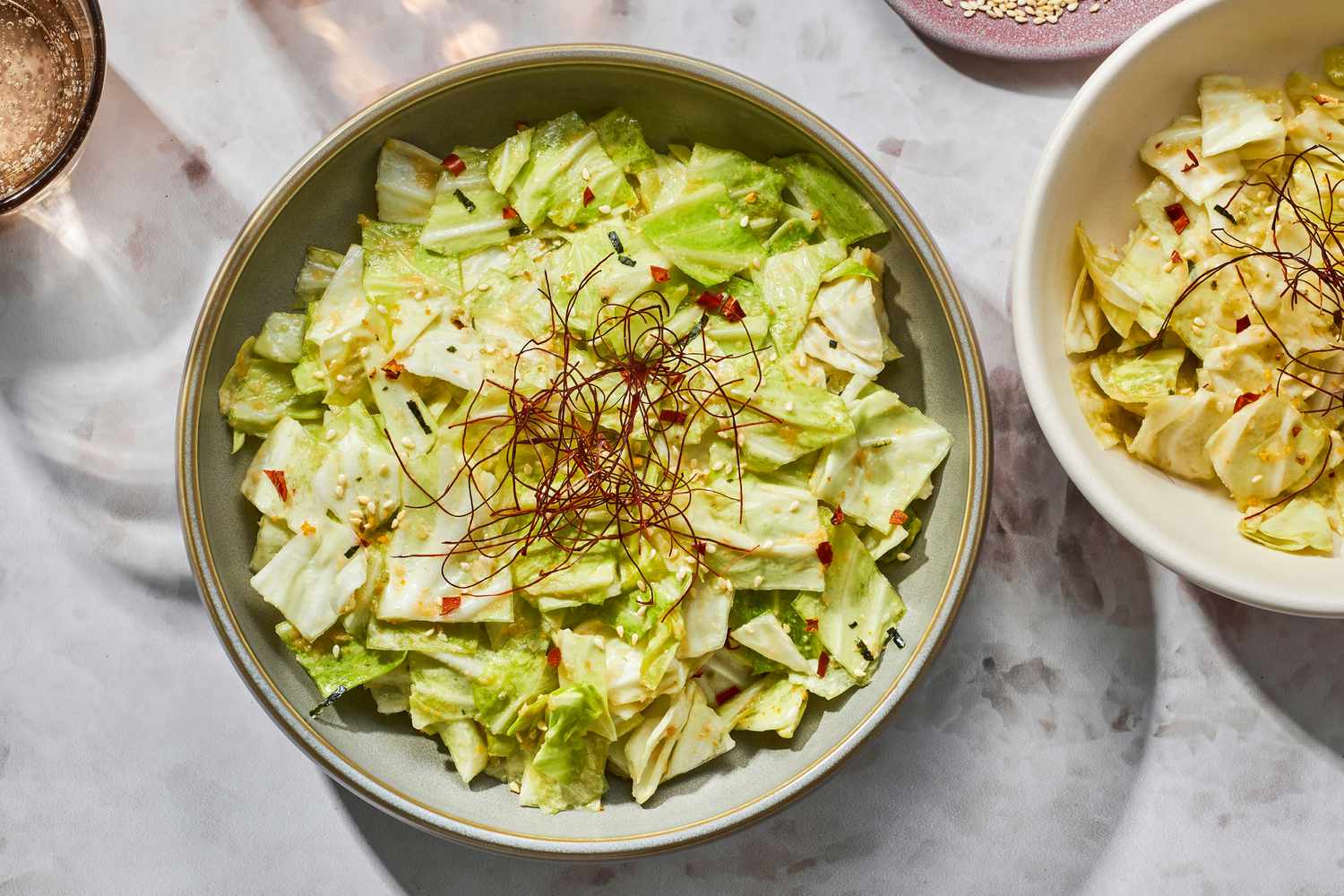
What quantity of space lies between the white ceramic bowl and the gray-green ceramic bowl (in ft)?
0.58

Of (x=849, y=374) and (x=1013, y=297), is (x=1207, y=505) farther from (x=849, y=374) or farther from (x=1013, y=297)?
(x=849, y=374)

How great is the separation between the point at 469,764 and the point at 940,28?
2122 mm

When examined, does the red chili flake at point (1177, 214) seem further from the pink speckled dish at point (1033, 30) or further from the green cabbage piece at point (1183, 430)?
the pink speckled dish at point (1033, 30)

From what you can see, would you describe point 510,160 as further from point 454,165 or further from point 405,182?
point 405,182

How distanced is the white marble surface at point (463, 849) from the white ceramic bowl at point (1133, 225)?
31 cm

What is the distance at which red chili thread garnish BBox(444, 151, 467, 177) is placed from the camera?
2.27 m

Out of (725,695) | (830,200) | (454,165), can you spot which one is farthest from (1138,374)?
(454,165)

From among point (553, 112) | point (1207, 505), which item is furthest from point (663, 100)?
point (1207, 505)

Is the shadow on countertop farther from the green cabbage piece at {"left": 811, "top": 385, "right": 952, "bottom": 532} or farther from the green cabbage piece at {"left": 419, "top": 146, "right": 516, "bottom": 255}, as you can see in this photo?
the green cabbage piece at {"left": 419, "top": 146, "right": 516, "bottom": 255}

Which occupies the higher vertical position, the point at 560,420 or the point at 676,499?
the point at 560,420

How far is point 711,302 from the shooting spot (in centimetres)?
222

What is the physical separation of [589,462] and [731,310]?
1.54 feet

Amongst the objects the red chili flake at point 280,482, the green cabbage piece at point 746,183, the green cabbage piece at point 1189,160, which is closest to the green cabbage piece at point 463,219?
the green cabbage piece at point 746,183

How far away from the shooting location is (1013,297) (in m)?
2.05
